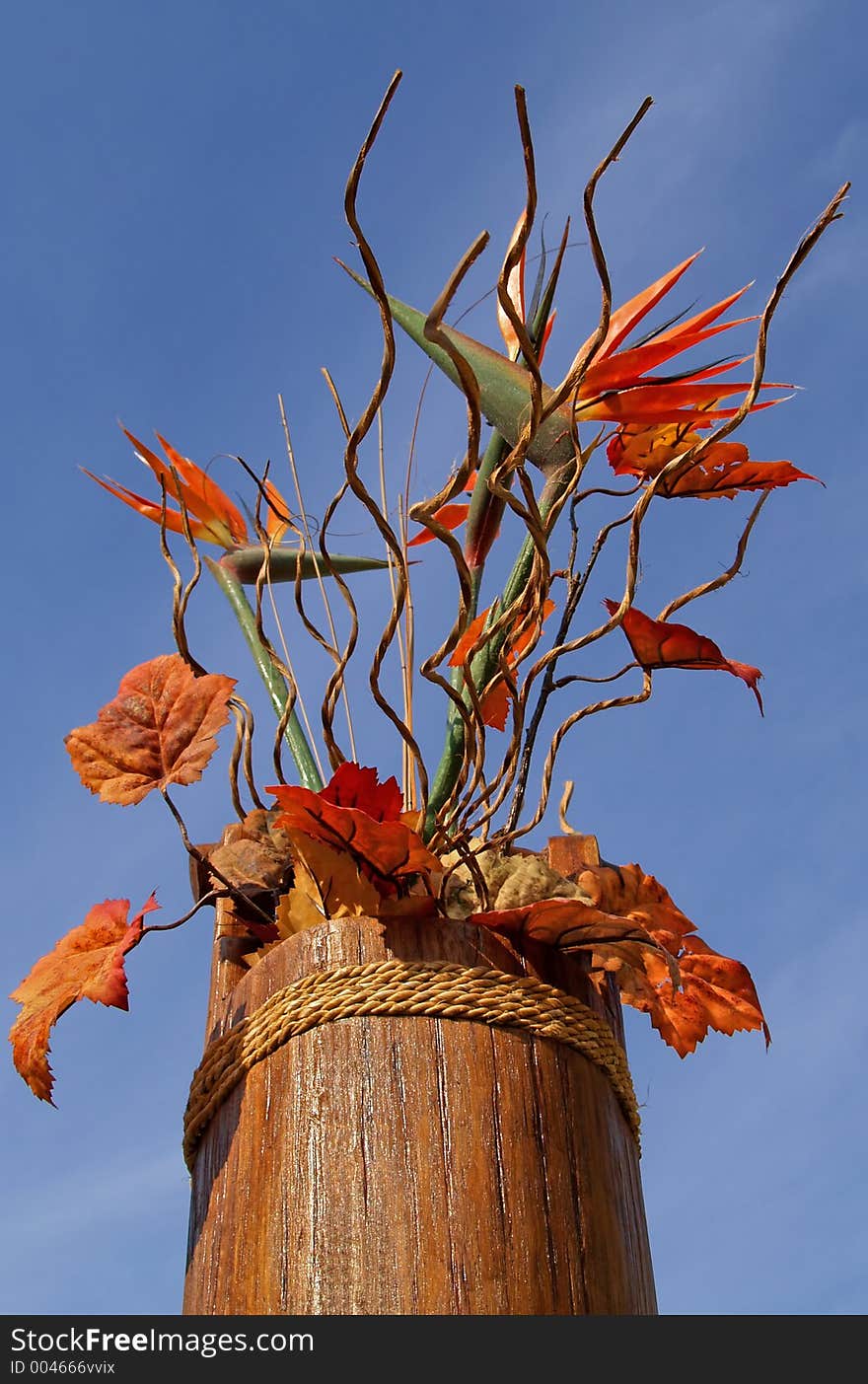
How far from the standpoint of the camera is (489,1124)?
1235mm

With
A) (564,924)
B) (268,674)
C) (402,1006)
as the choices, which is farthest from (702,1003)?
(268,674)

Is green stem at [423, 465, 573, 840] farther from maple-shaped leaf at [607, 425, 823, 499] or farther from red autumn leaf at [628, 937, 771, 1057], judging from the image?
red autumn leaf at [628, 937, 771, 1057]

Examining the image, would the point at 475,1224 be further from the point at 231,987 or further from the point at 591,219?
the point at 591,219

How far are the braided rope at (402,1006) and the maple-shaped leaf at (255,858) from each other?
0.18m

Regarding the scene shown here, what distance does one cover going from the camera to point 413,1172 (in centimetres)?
120

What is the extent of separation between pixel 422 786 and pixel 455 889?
0.35 feet

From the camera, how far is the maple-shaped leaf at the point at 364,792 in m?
1.33

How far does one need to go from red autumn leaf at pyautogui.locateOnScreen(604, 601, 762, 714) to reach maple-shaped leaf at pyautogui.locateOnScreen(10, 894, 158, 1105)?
22.3 inches

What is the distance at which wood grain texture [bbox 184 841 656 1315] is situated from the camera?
3.85ft

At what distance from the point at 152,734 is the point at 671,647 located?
546 millimetres

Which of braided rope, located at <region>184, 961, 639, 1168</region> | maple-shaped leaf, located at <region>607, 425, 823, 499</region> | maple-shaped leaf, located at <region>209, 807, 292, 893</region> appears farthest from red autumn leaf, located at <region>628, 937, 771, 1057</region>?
maple-shaped leaf, located at <region>607, 425, 823, 499</region>

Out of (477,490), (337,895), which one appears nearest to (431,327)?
(477,490)

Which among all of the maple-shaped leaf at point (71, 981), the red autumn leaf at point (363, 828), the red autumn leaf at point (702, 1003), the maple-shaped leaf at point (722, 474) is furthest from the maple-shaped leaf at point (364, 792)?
the maple-shaped leaf at point (722, 474)

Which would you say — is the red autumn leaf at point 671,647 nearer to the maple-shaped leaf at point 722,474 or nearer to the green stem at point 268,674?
the maple-shaped leaf at point 722,474
